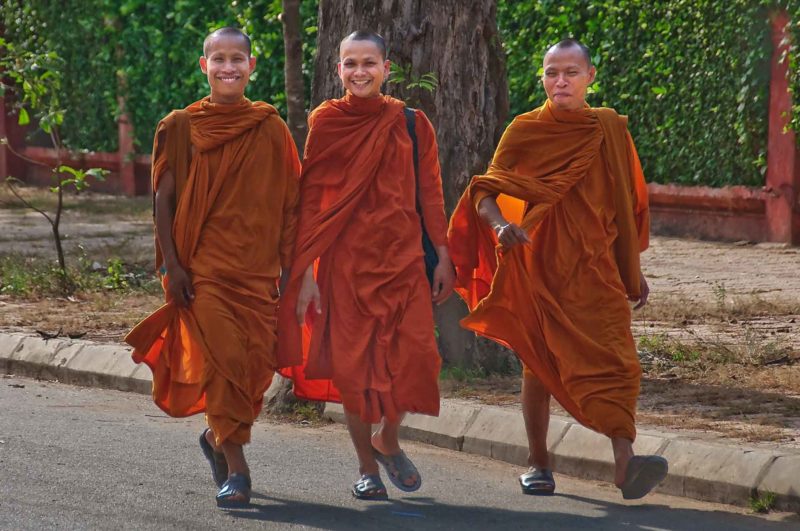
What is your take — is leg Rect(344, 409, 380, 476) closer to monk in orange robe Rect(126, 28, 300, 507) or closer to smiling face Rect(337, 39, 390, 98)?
monk in orange robe Rect(126, 28, 300, 507)

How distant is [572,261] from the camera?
6262mm

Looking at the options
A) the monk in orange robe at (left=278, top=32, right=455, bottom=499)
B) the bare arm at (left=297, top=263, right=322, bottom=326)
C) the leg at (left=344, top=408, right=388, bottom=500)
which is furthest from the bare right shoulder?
the leg at (left=344, top=408, right=388, bottom=500)

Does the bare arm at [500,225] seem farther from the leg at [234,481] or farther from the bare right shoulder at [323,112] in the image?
the leg at [234,481]

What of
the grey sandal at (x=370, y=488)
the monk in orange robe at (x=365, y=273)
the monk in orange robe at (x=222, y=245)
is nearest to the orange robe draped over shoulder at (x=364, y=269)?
the monk in orange robe at (x=365, y=273)

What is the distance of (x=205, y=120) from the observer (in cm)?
623

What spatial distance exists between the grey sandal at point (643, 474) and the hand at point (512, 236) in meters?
0.90

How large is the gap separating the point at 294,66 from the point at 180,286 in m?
4.40

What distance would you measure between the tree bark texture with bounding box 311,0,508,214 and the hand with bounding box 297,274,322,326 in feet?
7.29

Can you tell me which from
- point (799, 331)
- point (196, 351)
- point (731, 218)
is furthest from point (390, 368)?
point (731, 218)

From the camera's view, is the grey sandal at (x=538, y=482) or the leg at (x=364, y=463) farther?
the grey sandal at (x=538, y=482)

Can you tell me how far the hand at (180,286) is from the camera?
20.1 ft

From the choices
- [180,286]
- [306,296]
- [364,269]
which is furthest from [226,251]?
Result: [364,269]

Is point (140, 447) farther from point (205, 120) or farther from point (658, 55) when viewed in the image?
point (658, 55)

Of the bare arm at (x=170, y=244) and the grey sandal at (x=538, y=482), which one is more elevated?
the bare arm at (x=170, y=244)
